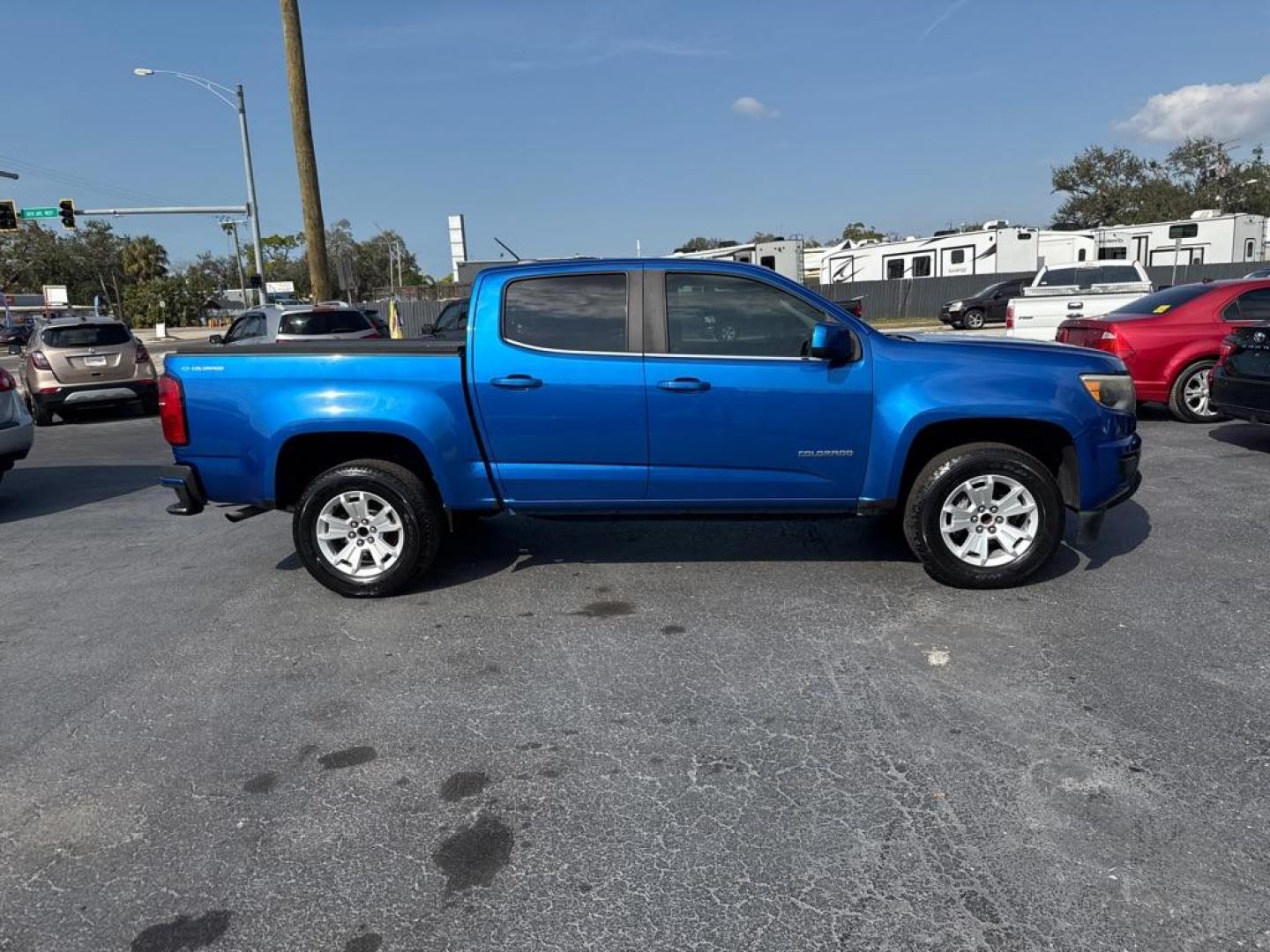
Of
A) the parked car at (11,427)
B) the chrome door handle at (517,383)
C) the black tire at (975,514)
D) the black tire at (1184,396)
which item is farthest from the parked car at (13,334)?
the black tire at (975,514)

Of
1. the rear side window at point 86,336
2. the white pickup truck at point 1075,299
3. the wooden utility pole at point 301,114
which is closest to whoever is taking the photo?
the white pickup truck at point 1075,299

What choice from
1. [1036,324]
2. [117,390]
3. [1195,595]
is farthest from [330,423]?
[1036,324]

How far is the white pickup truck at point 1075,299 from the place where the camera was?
→ 45.3 ft

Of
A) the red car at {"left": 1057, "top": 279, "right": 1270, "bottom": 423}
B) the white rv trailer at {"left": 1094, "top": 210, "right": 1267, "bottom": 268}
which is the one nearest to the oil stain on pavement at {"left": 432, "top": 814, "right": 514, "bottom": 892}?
the red car at {"left": 1057, "top": 279, "right": 1270, "bottom": 423}

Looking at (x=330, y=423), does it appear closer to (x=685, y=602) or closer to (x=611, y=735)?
(x=685, y=602)

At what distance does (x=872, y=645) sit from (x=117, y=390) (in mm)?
13722

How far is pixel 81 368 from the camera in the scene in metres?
14.0

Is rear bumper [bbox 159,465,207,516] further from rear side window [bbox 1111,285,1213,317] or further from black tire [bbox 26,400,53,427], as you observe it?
black tire [bbox 26,400,53,427]

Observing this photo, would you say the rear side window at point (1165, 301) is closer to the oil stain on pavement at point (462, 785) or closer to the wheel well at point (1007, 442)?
Result: the wheel well at point (1007, 442)

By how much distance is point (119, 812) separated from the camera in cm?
313

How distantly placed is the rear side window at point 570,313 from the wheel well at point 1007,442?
1772 millimetres

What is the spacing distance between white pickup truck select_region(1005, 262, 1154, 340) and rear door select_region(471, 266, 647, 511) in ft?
32.1

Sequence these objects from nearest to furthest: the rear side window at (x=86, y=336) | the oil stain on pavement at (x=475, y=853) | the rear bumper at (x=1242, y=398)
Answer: the oil stain on pavement at (x=475, y=853), the rear bumper at (x=1242, y=398), the rear side window at (x=86, y=336)

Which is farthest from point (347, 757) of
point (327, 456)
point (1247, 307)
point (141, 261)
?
point (141, 261)
